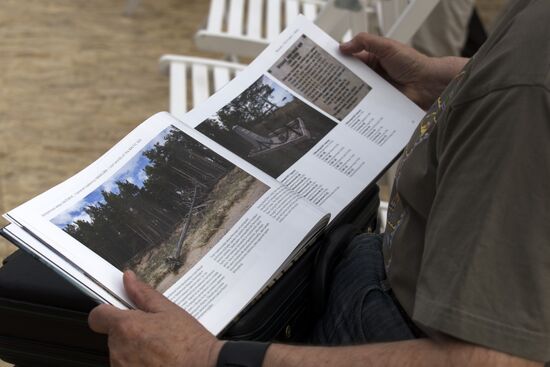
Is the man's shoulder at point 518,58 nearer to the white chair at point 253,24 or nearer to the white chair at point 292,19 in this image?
the white chair at point 292,19

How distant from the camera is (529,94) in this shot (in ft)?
2.34

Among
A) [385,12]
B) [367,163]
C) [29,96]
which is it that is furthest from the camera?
[29,96]

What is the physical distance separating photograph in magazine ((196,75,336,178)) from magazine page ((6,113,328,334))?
81 millimetres

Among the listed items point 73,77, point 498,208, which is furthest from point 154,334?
point 73,77

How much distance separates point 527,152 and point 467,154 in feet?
0.18

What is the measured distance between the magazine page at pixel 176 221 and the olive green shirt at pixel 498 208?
25 cm

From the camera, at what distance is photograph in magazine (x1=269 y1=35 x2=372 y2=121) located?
1247mm

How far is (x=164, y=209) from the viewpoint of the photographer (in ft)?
3.28

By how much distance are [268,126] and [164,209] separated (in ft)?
0.83

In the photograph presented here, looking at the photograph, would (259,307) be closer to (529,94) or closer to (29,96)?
(529,94)

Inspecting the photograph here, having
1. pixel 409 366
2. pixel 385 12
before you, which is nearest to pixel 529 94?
pixel 409 366

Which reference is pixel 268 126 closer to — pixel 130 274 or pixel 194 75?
pixel 130 274

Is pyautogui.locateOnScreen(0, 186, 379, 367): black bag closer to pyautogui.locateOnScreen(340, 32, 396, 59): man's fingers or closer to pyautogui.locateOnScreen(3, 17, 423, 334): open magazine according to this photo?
pyautogui.locateOnScreen(3, 17, 423, 334): open magazine

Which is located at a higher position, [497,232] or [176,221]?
[497,232]
